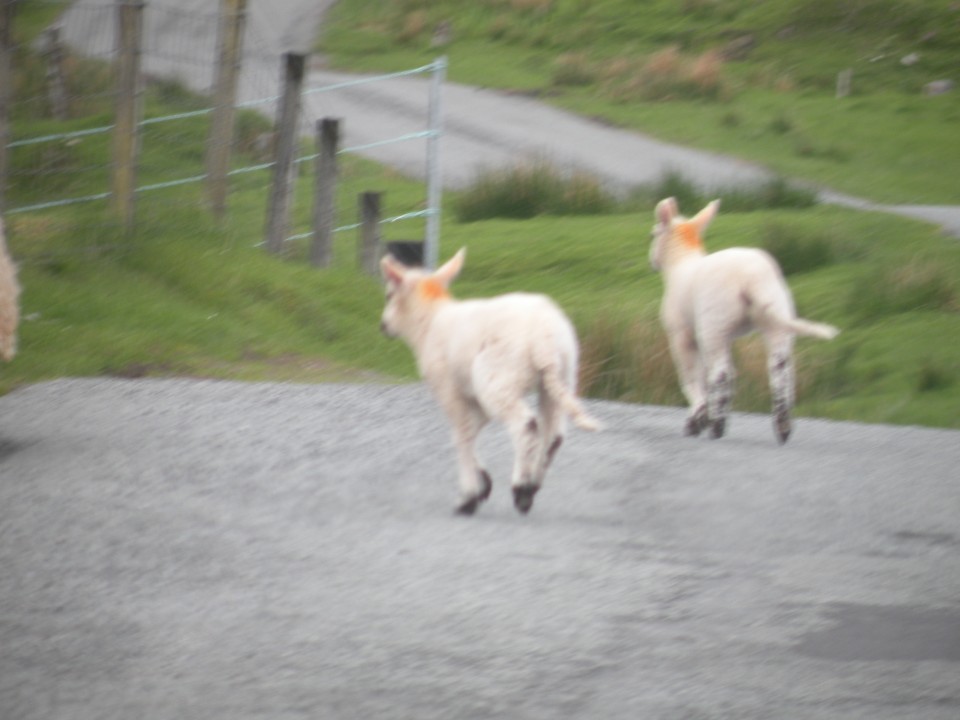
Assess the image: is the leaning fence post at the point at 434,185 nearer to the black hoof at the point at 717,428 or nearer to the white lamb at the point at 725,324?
the white lamb at the point at 725,324

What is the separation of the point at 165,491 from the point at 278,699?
291 centimetres

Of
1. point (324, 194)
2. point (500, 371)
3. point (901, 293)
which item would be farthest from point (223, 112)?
point (500, 371)

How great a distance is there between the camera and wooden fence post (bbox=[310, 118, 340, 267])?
15070 mm

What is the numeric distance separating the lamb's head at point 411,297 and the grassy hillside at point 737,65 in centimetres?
A: 1328

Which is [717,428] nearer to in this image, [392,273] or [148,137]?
[392,273]


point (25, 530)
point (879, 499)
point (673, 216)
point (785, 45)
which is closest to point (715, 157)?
point (785, 45)

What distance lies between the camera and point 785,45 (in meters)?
31.7

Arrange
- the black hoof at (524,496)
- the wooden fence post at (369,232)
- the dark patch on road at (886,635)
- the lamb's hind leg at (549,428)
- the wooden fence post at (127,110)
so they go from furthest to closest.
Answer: the wooden fence post at (369,232) < the wooden fence post at (127,110) < the lamb's hind leg at (549,428) < the black hoof at (524,496) < the dark patch on road at (886,635)

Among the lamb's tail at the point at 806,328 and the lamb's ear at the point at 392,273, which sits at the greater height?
the lamb's ear at the point at 392,273

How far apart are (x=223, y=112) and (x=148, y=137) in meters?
4.72

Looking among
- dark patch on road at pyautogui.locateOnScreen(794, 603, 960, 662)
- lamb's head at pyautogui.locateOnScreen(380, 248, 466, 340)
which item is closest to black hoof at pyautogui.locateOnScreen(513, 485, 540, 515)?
lamb's head at pyautogui.locateOnScreen(380, 248, 466, 340)

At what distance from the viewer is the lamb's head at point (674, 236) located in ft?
33.7

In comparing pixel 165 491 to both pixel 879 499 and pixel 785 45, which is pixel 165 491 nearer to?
pixel 879 499

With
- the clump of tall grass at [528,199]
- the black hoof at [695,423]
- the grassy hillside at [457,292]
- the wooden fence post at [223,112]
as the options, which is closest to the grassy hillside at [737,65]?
the clump of tall grass at [528,199]
